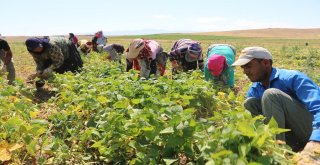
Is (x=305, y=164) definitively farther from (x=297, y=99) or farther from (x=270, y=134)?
(x=297, y=99)

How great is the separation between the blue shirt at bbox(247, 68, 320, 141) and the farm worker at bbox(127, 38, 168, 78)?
2.66 metres

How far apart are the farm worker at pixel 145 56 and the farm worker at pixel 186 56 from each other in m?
0.23

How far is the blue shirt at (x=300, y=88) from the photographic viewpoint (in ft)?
8.63

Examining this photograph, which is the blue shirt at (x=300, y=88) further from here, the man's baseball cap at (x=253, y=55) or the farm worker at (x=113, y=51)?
the farm worker at (x=113, y=51)

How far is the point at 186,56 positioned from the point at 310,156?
3974 mm

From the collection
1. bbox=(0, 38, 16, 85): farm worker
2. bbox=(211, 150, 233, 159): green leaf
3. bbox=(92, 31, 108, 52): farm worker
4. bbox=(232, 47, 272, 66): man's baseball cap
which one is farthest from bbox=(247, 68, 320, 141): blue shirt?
bbox=(92, 31, 108, 52): farm worker

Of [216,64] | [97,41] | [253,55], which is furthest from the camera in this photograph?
[97,41]

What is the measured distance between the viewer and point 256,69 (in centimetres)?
307

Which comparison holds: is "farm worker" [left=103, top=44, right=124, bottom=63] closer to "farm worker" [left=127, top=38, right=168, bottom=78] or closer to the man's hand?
"farm worker" [left=127, top=38, right=168, bottom=78]

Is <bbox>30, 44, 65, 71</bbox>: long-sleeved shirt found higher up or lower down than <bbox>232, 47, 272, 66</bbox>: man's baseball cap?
lower down

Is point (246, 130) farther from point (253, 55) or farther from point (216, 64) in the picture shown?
point (216, 64)

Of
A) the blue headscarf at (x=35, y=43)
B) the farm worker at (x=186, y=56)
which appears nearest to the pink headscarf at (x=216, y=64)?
the farm worker at (x=186, y=56)

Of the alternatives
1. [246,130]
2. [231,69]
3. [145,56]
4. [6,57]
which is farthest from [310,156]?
[6,57]

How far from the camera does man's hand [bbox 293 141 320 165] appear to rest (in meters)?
2.15
